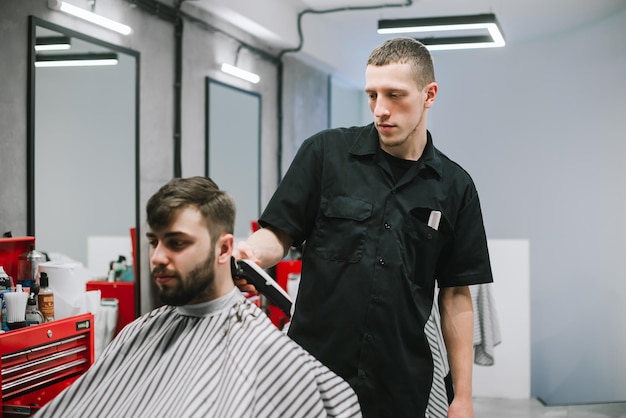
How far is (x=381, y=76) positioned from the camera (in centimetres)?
168

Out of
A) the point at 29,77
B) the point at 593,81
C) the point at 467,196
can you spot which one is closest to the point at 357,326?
the point at 467,196

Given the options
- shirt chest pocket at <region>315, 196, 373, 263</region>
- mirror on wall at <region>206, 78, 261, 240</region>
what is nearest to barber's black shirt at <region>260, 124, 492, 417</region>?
shirt chest pocket at <region>315, 196, 373, 263</region>

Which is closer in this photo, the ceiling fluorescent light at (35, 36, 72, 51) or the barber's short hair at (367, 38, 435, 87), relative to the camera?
the barber's short hair at (367, 38, 435, 87)

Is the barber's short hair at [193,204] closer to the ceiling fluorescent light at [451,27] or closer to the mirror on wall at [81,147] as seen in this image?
the mirror on wall at [81,147]

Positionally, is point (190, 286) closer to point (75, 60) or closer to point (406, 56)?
point (406, 56)

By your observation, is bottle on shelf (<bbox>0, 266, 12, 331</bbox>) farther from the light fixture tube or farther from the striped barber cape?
the striped barber cape

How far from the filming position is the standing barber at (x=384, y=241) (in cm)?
169

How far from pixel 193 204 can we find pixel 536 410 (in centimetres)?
463

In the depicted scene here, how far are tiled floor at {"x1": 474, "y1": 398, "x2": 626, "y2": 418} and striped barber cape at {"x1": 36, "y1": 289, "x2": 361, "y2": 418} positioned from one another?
3939 millimetres

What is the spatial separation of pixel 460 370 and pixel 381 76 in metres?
0.76

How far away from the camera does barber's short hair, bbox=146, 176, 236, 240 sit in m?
1.53

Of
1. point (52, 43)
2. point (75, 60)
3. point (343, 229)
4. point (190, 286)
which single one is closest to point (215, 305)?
point (190, 286)

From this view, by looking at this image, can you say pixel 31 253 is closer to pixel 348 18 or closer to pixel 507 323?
pixel 507 323

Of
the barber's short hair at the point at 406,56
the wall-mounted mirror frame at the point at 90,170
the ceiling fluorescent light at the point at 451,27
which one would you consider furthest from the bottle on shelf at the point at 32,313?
the ceiling fluorescent light at the point at 451,27
